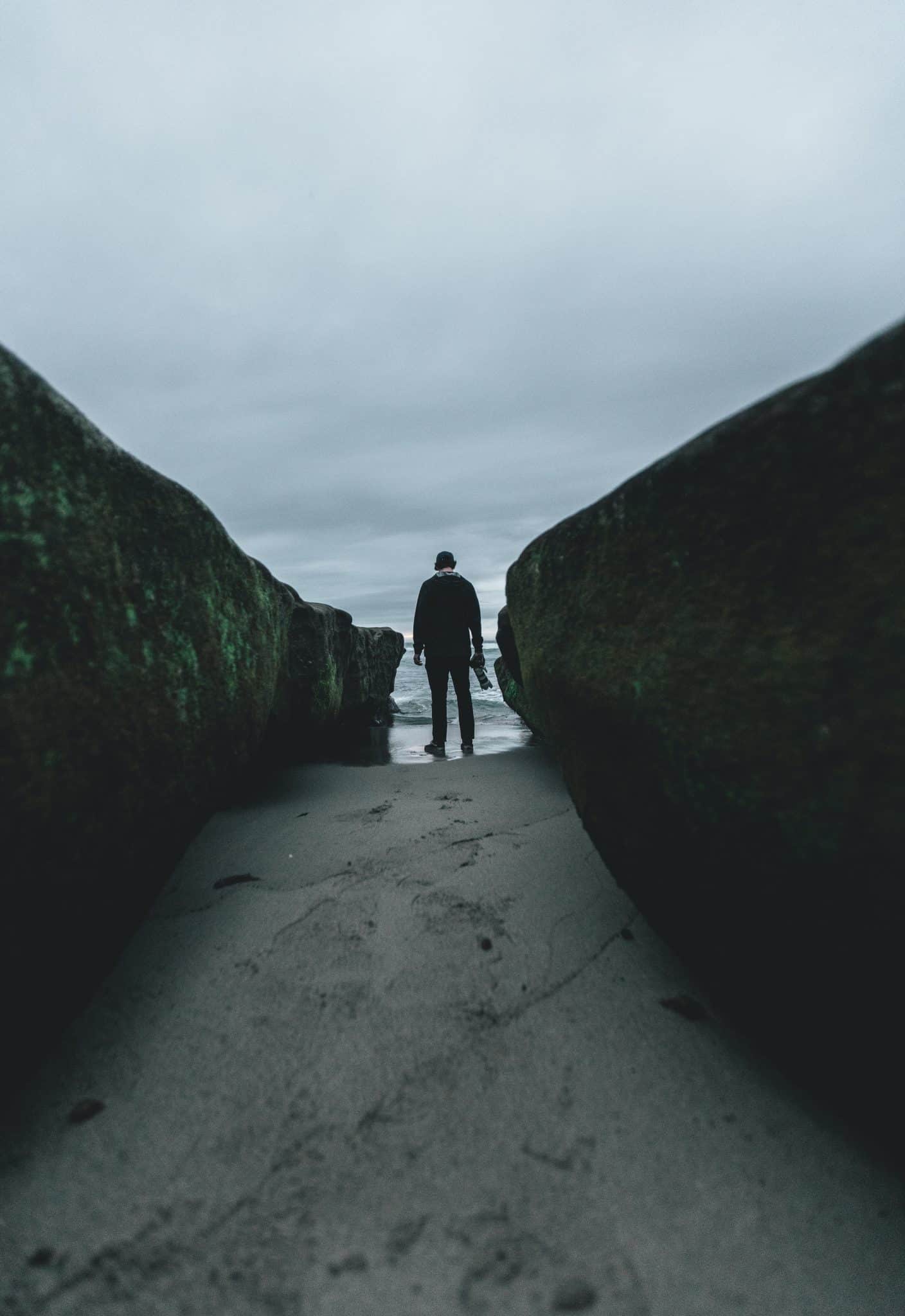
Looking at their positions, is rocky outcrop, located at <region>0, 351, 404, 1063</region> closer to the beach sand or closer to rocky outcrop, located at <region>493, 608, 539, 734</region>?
the beach sand

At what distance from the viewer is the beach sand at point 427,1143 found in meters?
0.93

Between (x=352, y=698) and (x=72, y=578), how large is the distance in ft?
16.9

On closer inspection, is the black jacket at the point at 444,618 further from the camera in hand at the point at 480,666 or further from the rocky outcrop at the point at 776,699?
the rocky outcrop at the point at 776,699

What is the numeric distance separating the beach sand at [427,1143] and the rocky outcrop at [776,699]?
24 cm

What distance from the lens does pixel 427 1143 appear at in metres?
1.14

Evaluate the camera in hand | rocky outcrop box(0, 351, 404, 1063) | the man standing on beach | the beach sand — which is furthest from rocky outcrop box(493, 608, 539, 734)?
the beach sand

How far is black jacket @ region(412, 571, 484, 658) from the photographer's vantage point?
19.4 feet

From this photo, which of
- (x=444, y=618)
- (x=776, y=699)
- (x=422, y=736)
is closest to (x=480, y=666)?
(x=444, y=618)

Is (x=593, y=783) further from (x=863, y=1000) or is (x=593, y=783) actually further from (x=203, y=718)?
(x=203, y=718)

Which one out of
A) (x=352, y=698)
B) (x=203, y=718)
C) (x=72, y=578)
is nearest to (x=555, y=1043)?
(x=203, y=718)

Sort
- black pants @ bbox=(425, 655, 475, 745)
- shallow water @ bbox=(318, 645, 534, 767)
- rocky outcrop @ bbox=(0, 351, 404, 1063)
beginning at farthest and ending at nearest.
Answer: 1. black pants @ bbox=(425, 655, 475, 745)
2. shallow water @ bbox=(318, 645, 534, 767)
3. rocky outcrop @ bbox=(0, 351, 404, 1063)

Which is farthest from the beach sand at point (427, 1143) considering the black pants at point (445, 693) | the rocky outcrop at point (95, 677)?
the black pants at point (445, 693)

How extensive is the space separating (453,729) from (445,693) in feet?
5.67

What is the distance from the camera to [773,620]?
3.89 ft
